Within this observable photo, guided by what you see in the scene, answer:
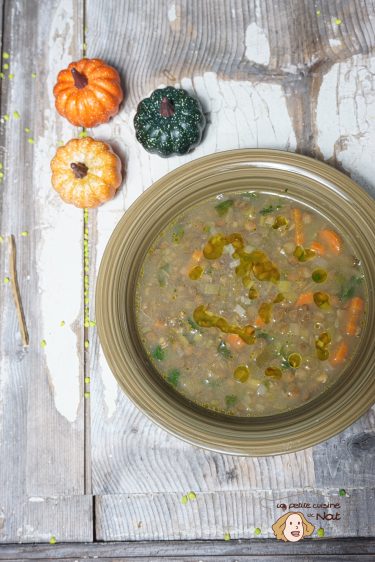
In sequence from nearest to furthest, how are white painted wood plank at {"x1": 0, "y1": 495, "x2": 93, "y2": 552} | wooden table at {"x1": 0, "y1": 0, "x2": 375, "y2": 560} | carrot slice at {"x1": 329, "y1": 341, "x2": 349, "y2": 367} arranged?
carrot slice at {"x1": 329, "y1": 341, "x2": 349, "y2": 367} → wooden table at {"x1": 0, "y1": 0, "x2": 375, "y2": 560} → white painted wood plank at {"x1": 0, "y1": 495, "x2": 93, "y2": 552}

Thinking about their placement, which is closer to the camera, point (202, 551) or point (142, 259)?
point (142, 259)

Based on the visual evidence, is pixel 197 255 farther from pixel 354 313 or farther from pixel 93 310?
pixel 354 313

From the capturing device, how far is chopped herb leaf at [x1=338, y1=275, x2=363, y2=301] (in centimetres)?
308

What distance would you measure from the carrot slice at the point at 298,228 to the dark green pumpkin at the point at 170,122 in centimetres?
66

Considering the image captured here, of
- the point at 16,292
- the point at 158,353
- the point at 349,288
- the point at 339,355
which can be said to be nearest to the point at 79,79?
the point at 16,292

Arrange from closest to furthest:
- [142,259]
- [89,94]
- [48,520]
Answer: [142,259]
[89,94]
[48,520]

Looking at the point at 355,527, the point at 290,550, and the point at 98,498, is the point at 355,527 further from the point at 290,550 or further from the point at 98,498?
the point at 98,498

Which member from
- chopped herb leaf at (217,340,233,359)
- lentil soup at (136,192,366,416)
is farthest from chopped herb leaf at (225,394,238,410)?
chopped herb leaf at (217,340,233,359)

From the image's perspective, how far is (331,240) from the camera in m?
3.12

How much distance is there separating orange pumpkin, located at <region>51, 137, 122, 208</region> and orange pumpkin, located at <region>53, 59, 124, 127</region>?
160 mm

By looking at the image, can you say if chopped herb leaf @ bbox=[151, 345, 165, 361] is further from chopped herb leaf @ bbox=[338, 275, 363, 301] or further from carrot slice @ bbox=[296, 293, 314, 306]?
chopped herb leaf @ bbox=[338, 275, 363, 301]

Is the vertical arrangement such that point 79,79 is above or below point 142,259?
above

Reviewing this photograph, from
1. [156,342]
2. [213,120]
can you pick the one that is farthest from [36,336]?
[213,120]

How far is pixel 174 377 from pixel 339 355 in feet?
2.75
